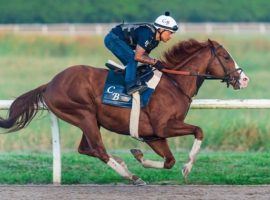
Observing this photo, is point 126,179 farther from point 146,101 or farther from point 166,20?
point 166,20

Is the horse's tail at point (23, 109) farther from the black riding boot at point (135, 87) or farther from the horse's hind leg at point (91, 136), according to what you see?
the black riding boot at point (135, 87)

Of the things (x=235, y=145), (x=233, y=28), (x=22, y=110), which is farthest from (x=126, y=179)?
(x=233, y=28)

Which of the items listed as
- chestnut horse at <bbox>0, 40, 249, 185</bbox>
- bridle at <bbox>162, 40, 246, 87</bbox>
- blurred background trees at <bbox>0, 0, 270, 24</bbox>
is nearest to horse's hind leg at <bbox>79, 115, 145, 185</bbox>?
chestnut horse at <bbox>0, 40, 249, 185</bbox>

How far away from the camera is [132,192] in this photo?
32.7ft

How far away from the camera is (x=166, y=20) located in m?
10.4

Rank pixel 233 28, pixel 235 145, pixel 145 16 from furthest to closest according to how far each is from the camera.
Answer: pixel 145 16 → pixel 233 28 → pixel 235 145

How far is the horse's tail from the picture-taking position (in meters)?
10.9

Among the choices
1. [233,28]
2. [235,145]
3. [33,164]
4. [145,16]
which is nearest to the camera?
[33,164]

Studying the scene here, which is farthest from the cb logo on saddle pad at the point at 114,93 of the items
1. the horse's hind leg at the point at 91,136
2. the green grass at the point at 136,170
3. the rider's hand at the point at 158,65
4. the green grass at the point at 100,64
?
the green grass at the point at 100,64

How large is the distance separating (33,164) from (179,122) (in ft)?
7.63

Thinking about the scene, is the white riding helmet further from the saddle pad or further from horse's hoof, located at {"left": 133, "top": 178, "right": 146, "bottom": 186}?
horse's hoof, located at {"left": 133, "top": 178, "right": 146, "bottom": 186}

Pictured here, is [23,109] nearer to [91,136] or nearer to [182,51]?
[91,136]

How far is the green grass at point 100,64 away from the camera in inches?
571

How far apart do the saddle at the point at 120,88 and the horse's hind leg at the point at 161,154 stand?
1.56 feet
